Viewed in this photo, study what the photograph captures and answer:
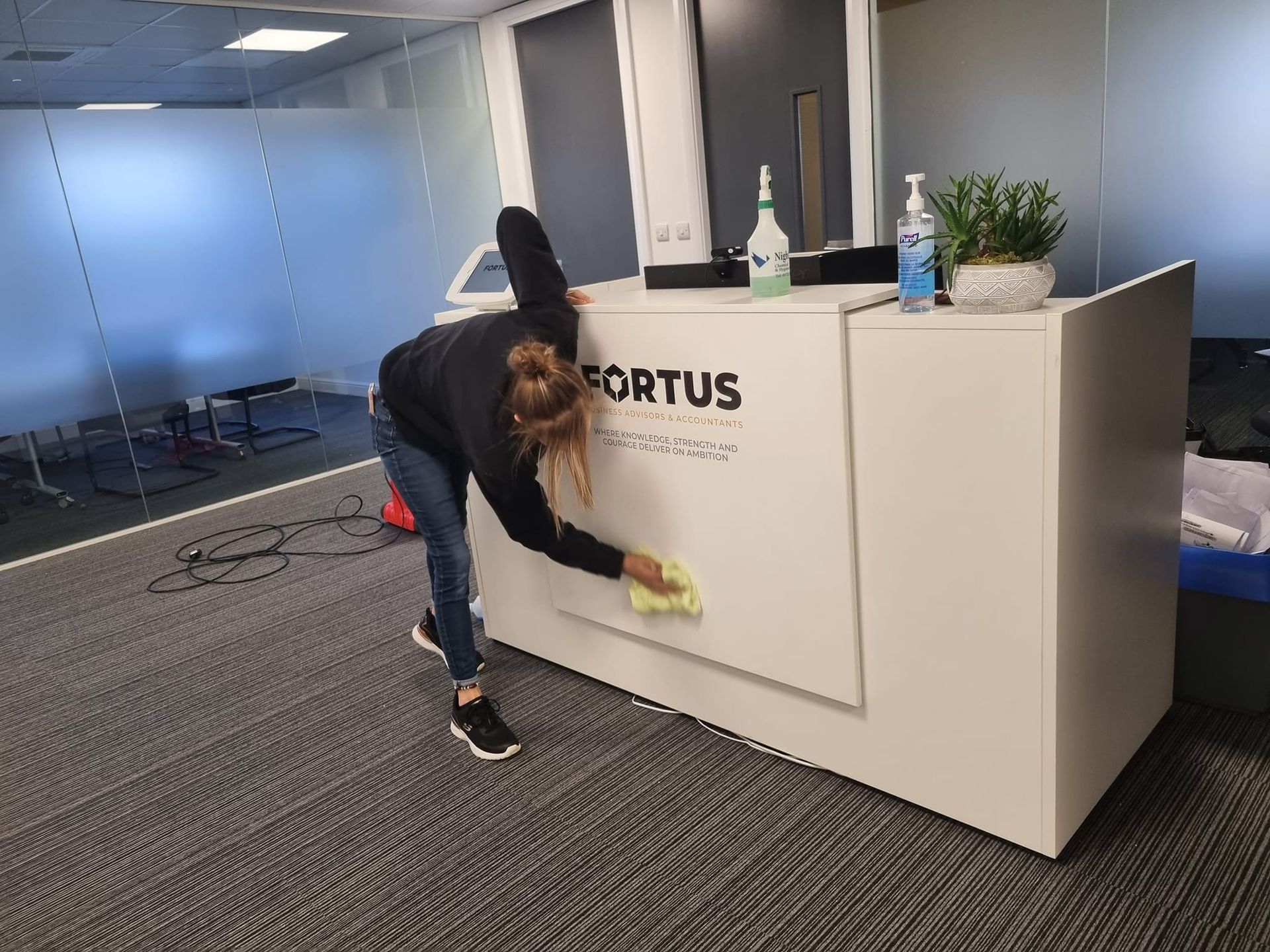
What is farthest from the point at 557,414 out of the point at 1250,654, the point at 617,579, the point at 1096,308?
the point at 1250,654

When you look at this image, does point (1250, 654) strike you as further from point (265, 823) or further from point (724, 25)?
point (724, 25)

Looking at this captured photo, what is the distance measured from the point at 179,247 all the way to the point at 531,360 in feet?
11.8

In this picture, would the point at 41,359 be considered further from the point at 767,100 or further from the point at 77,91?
the point at 767,100

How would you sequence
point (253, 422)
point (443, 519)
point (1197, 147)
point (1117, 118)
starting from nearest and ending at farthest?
point (443, 519) < point (1197, 147) < point (1117, 118) < point (253, 422)

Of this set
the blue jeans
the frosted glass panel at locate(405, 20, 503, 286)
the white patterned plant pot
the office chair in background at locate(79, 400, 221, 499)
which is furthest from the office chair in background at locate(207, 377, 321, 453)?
the white patterned plant pot

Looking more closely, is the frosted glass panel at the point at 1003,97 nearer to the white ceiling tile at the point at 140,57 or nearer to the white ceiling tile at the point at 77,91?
the white ceiling tile at the point at 140,57

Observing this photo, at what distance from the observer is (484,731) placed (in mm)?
2283

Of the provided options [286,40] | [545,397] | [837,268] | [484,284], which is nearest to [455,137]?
[286,40]

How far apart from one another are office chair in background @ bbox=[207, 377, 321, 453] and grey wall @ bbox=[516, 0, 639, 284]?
6.35 ft

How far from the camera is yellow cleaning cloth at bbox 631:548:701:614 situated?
209 centimetres

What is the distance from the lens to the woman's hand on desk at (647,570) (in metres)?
2.11

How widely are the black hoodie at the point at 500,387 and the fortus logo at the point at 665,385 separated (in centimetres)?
9

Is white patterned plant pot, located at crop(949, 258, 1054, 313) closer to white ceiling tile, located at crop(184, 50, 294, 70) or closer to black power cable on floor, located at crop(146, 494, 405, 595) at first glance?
black power cable on floor, located at crop(146, 494, 405, 595)

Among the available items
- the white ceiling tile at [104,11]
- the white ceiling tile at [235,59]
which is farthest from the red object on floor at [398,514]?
the white ceiling tile at [104,11]
